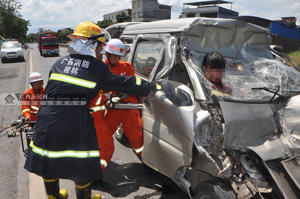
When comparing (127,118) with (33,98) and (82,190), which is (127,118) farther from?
(33,98)

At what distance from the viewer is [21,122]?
10.1 feet

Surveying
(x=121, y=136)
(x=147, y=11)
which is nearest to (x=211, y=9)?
(x=147, y=11)

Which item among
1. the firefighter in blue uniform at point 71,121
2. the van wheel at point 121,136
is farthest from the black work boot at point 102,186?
the van wheel at point 121,136

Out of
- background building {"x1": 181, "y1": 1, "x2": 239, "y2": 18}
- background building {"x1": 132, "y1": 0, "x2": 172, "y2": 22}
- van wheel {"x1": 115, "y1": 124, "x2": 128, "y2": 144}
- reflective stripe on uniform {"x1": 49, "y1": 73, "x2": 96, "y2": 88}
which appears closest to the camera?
reflective stripe on uniform {"x1": 49, "y1": 73, "x2": 96, "y2": 88}

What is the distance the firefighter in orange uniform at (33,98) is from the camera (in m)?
3.67

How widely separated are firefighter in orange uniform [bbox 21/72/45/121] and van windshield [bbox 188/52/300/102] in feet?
7.93

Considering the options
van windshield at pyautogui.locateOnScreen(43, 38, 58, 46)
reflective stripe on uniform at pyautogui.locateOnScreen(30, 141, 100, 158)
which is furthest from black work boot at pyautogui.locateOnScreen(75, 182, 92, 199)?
van windshield at pyautogui.locateOnScreen(43, 38, 58, 46)

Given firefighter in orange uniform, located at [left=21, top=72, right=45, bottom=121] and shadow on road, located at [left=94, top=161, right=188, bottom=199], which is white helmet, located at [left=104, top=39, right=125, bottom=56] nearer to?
firefighter in orange uniform, located at [left=21, top=72, right=45, bottom=121]

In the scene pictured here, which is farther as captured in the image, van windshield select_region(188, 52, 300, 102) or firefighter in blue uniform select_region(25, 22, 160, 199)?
van windshield select_region(188, 52, 300, 102)

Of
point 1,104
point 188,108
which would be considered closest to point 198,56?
point 188,108

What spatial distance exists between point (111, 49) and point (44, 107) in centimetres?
131

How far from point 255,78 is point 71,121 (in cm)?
221

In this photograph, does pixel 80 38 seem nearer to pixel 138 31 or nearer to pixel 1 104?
pixel 138 31

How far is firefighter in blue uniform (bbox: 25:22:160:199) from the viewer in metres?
2.07
